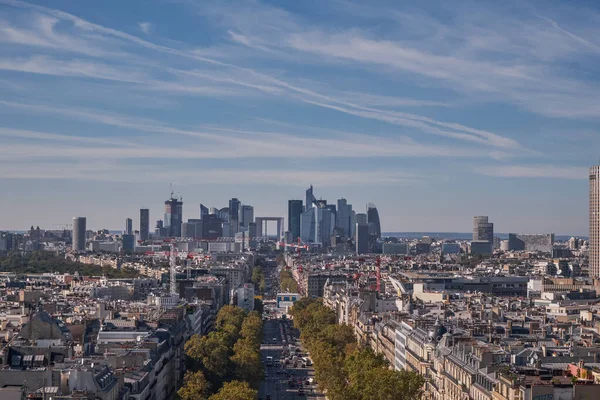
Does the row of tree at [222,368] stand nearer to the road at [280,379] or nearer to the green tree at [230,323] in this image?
the green tree at [230,323]

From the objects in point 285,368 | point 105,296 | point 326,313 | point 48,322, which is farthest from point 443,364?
point 105,296

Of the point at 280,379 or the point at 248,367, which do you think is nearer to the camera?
the point at 248,367

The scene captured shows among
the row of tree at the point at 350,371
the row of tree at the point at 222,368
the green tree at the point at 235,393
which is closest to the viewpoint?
the row of tree at the point at 350,371

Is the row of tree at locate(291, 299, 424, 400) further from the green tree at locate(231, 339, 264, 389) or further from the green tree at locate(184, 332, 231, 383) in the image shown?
the green tree at locate(184, 332, 231, 383)

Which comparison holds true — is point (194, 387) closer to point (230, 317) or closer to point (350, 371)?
point (350, 371)

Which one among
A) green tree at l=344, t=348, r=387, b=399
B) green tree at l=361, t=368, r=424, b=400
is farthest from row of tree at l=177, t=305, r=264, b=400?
green tree at l=361, t=368, r=424, b=400

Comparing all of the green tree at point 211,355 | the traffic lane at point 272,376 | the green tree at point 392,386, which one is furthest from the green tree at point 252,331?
the green tree at point 392,386

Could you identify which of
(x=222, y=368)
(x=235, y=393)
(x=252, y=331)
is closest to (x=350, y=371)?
(x=222, y=368)
